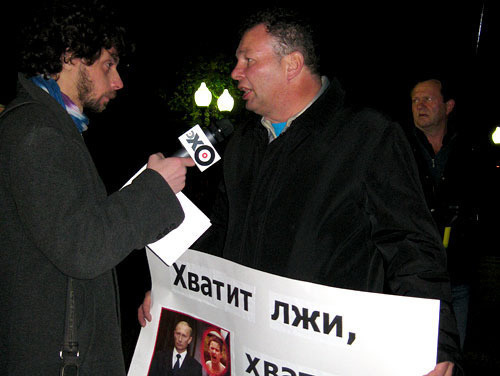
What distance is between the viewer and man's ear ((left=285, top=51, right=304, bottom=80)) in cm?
208

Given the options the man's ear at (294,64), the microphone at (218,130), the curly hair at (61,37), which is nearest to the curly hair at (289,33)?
the man's ear at (294,64)

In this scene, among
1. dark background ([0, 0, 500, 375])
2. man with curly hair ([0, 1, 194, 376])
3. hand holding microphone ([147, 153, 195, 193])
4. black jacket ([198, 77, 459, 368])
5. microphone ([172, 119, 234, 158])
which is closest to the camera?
man with curly hair ([0, 1, 194, 376])

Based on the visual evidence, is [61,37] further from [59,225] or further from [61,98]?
[59,225]

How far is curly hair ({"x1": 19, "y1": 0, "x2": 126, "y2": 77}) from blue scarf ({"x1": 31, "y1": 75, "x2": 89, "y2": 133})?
36 mm

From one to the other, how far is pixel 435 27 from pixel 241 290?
13936mm

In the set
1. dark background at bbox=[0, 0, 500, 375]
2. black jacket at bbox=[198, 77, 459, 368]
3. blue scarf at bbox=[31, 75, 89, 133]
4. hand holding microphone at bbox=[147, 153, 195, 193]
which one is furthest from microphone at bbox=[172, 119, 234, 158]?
dark background at bbox=[0, 0, 500, 375]

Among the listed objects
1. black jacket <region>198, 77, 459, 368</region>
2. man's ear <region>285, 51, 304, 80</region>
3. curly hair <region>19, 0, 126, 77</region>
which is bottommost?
black jacket <region>198, 77, 459, 368</region>

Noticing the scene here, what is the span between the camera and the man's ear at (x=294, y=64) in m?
2.08

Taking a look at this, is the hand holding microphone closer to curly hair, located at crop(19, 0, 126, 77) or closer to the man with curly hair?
the man with curly hair

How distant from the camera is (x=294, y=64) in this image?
6.84 feet

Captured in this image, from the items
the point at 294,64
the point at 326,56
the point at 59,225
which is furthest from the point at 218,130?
the point at 326,56

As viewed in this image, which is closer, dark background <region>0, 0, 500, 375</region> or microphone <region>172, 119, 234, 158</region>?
microphone <region>172, 119, 234, 158</region>

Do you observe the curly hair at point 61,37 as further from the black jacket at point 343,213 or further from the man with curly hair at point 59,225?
the black jacket at point 343,213

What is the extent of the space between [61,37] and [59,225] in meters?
0.77
